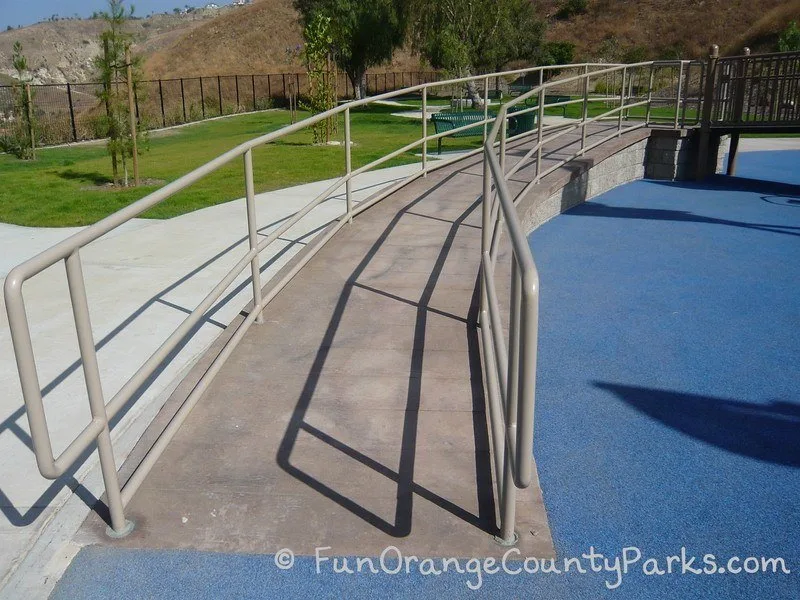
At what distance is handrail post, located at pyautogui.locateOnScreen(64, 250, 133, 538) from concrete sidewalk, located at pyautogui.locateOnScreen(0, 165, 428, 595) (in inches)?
8.6

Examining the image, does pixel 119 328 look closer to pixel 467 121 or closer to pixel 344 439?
pixel 344 439

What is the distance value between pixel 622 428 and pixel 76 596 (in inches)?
120

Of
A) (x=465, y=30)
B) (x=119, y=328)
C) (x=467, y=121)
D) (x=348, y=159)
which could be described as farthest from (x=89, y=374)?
(x=465, y=30)

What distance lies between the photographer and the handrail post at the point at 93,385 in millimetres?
2637

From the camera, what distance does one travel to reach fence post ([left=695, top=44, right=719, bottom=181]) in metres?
13.9

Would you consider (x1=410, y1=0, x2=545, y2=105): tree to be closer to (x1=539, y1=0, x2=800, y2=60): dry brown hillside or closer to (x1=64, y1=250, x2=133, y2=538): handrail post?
(x1=539, y1=0, x2=800, y2=60): dry brown hillside

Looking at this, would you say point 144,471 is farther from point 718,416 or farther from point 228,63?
point 228,63

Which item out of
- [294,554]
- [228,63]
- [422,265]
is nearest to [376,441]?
[294,554]

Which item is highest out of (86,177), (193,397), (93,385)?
(93,385)

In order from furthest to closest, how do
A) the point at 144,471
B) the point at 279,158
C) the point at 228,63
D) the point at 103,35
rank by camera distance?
1. the point at 228,63
2. the point at 279,158
3. the point at 103,35
4. the point at 144,471

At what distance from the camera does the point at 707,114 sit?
1400 centimetres

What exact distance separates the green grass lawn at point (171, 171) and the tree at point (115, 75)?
0.87 meters

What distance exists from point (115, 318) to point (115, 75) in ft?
25.7

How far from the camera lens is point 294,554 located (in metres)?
2.96
